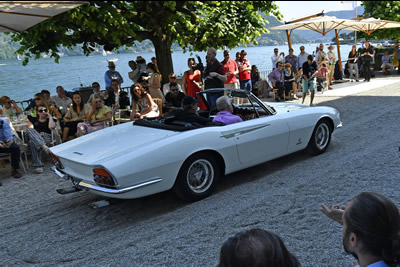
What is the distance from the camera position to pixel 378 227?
5.83 ft

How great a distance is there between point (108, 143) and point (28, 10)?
324cm

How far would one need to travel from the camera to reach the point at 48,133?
8.05 meters

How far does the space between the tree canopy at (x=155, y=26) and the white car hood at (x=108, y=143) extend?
4750 millimetres

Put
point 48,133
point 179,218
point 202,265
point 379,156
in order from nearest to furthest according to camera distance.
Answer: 1. point 202,265
2. point 179,218
3. point 379,156
4. point 48,133

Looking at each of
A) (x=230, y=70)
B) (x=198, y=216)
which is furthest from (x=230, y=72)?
(x=198, y=216)

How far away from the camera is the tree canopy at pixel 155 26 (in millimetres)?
9884

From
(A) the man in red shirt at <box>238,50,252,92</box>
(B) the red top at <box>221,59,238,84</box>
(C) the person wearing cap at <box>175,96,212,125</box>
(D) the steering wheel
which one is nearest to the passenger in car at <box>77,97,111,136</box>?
(D) the steering wheel

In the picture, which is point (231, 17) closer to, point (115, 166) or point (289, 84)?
point (289, 84)

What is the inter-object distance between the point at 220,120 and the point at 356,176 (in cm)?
205

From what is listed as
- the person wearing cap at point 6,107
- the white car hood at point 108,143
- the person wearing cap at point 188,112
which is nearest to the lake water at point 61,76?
the person wearing cap at point 6,107

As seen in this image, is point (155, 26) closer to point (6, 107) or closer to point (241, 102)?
point (6, 107)

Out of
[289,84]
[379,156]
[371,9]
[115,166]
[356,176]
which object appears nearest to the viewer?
[115,166]

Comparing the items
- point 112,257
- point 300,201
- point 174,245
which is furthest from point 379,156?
point 112,257

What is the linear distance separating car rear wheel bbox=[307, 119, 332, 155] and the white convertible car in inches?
0.7
